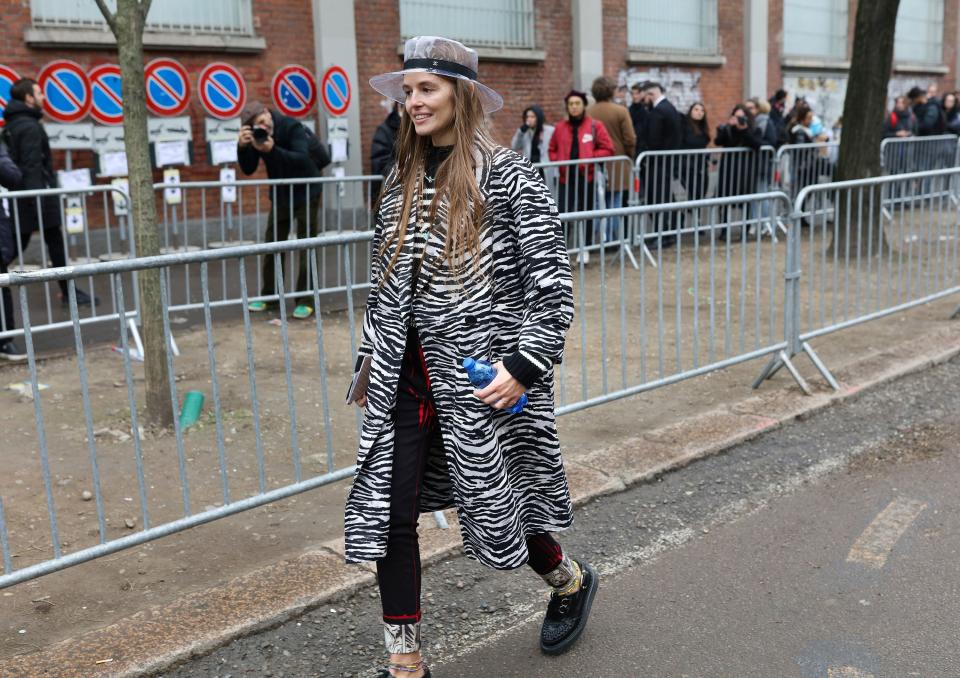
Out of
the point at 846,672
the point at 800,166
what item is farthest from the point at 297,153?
the point at 800,166

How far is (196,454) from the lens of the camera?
5.43m

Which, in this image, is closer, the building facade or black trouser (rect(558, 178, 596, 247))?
black trouser (rect(558, 178, 596, 247))

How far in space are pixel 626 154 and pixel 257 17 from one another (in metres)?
4.60

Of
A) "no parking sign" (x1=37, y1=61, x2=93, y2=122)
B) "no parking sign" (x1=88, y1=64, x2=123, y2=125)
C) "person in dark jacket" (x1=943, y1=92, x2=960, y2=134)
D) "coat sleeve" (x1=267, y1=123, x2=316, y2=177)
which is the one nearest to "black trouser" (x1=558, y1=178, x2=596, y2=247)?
"coat sleeve" (x1=267, y1=123, x2=316, y2=177)

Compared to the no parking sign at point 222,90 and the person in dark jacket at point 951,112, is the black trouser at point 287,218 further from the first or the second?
the person in dark jacket at point 951,112

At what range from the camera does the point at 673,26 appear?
18438 mm

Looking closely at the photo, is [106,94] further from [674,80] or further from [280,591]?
[674,80]

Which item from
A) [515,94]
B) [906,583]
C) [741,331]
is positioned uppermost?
[515,94]

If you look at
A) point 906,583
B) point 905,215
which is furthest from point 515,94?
point 906,583

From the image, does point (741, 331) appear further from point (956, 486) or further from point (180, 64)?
point (180, 64)

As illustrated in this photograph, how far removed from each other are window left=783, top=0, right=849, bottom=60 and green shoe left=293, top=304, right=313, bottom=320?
52.1 ft

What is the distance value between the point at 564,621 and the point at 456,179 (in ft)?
4.98

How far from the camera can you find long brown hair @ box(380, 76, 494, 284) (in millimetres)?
2877

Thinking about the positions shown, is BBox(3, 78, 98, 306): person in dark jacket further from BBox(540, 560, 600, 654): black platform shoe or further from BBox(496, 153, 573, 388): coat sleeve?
BBox(496, 153, 573, 388): coat sleeve
